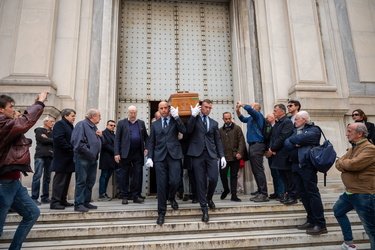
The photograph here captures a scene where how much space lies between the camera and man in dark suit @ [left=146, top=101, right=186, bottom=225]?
439cm

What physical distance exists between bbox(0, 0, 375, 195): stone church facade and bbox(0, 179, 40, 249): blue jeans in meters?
3.39

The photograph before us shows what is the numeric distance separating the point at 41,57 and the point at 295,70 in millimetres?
6859

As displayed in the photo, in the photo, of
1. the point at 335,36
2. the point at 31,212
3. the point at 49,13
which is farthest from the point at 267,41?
the point at 31,212

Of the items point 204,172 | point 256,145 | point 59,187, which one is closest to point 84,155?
point 59,187

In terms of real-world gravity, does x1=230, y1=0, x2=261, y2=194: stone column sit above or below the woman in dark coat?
above

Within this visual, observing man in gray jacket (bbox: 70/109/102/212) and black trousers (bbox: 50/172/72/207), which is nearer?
man in gray jacket (bbox: 70/109/102/212)

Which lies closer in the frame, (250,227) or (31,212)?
(31,212)

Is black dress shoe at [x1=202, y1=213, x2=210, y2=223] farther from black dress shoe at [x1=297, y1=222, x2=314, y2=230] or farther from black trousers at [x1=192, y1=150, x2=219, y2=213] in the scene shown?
black dress shoe at [x1=297, y1=222, x2=314, y2=230]

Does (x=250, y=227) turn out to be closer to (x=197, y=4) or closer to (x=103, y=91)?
(x=103, y=91)

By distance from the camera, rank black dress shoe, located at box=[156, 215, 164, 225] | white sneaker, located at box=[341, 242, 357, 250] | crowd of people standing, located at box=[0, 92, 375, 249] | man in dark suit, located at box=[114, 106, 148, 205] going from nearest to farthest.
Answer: crowd of people standing, located at box=[0, 92, 375, 249] < white sneaker, located at box=[341, 242, 357, 250] < black dress shoe, located at box=[156, 215, 164, 225] < man in dark suit, located at box=[114, 106, 148, 205]

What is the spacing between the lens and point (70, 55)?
23.8ft

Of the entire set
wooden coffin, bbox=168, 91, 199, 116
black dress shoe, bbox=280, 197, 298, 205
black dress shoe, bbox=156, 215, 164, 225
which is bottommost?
black dress shoe, bbox=156, 215, 164, 225

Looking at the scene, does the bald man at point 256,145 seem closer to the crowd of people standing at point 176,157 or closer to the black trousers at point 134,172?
the crowd of people standing at point 176,157

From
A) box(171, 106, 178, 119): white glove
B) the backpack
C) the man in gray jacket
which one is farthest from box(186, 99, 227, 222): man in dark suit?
the man in gray jacket
